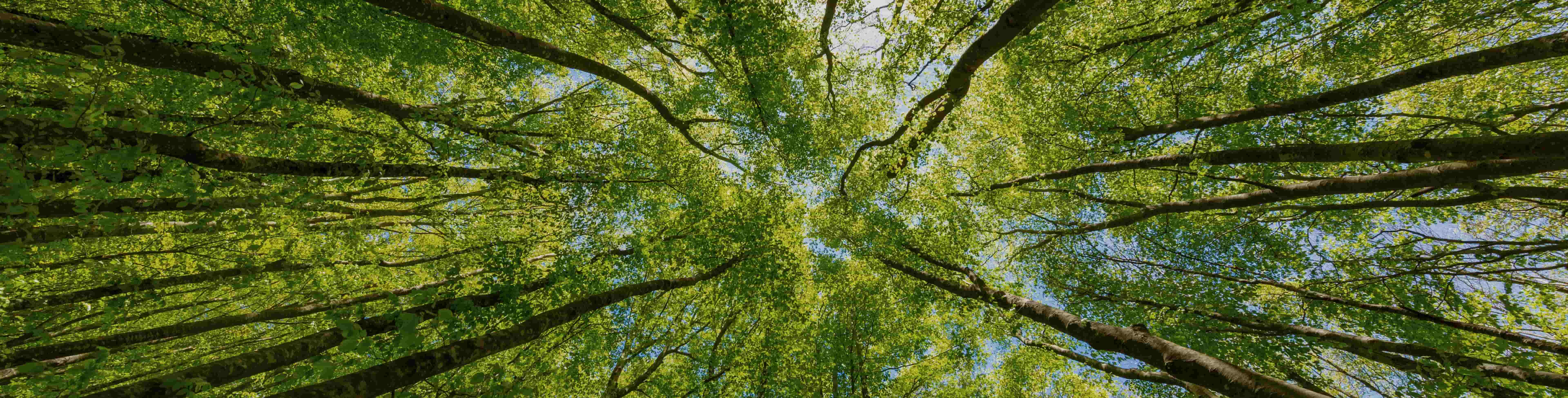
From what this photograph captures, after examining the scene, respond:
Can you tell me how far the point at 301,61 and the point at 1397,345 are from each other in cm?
1850

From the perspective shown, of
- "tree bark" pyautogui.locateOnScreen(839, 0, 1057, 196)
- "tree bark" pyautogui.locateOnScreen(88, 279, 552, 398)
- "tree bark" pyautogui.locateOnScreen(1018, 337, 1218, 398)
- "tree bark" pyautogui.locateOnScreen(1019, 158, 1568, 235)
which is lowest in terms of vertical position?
"tree bark" pyautogui.locateOnScreen(88, 279, 552, 398)

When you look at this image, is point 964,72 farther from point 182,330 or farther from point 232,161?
point 182,330

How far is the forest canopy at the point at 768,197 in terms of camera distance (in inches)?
202

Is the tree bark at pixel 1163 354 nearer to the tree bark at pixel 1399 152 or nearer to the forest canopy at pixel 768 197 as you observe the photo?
the forest canopy at pixel 768 197

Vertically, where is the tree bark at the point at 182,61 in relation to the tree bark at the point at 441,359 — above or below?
above

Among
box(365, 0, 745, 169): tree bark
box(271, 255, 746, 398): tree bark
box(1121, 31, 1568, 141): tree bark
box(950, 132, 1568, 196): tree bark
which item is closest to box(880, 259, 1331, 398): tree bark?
box(950, 132, 1568, 196): tree bark

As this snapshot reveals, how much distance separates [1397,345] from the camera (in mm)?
7262

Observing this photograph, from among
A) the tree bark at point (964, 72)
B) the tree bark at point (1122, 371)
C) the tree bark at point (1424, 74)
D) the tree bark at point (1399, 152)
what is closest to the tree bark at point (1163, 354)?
the tree bark at point (1122, 371)

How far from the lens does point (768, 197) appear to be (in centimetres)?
1083

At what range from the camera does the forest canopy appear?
5141 mm

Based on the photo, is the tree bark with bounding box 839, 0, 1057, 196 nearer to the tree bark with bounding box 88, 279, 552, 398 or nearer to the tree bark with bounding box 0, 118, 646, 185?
the tree bark with bounding box 0, 118, 646, 185

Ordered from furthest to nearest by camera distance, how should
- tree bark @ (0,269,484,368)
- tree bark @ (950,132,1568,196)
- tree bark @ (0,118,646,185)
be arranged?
1. tree bark @ (0,269,484,368)
2. tree bark @ (950,132,1568,196)
3. tree bark @ (0,118,646,185)

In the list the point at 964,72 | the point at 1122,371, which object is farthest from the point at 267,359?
the point at 1122,371

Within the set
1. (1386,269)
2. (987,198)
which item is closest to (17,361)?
(987,198)
